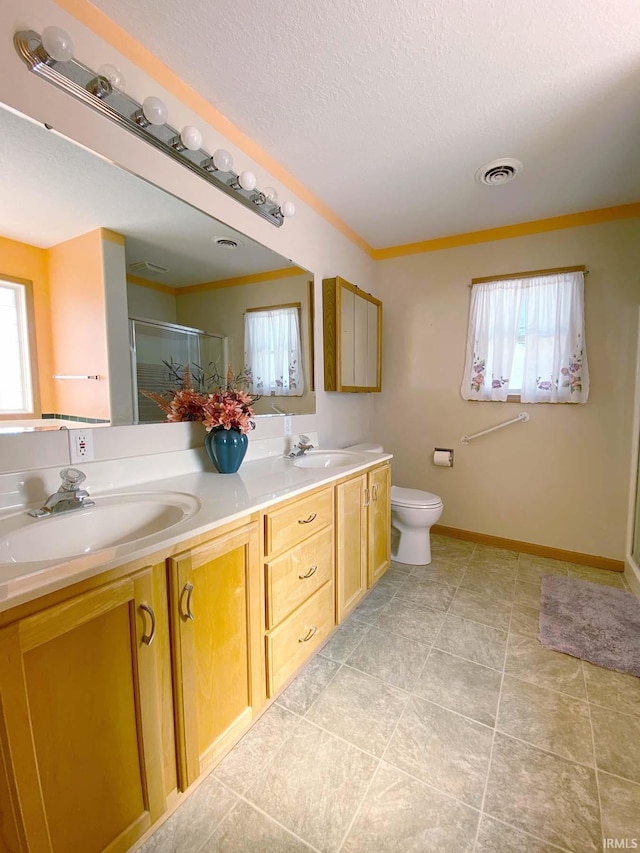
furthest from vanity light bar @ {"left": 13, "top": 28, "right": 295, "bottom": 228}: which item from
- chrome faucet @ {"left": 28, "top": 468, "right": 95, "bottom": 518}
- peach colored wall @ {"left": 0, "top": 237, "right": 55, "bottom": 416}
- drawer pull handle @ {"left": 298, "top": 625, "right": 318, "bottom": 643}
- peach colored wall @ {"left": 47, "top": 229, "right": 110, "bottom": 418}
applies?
drawer pull handle @ {"left": 298, "top": 625, "right": 318, "bottom": 643}

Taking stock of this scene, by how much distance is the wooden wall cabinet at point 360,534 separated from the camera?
→ 1711 mm

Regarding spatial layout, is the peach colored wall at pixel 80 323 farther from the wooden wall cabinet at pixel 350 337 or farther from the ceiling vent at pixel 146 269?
the wooden wall cabinet at pixel 350 337

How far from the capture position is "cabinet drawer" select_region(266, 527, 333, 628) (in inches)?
49.9

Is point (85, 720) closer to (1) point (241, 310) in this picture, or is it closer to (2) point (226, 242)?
(1) point (241, 310)

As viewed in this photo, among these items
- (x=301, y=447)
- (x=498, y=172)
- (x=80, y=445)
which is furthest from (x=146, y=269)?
(x=498, y=172)

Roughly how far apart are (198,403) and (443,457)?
2038 mm

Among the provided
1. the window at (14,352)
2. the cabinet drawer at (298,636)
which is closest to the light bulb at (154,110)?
the window at (14,352)

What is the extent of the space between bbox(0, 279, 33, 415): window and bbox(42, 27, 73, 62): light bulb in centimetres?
61

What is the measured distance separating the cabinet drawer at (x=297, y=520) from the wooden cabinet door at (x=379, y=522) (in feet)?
1.51

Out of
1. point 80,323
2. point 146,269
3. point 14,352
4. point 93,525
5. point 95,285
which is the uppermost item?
point 146,269

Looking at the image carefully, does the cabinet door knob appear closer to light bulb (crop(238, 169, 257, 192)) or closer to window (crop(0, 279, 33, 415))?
window (crop(0, 279, 33, 415))

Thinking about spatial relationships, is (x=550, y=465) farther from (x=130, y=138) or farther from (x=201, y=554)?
(x=130, y=138)

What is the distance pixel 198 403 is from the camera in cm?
153

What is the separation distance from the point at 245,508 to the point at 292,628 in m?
0.62
